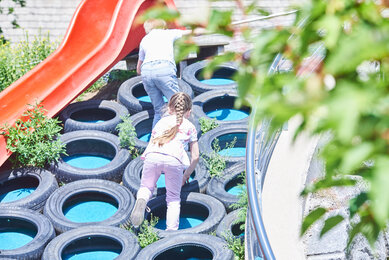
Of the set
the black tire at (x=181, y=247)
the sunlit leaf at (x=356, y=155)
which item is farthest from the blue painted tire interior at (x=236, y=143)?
the sunlit leaf at (x=356, y=155)

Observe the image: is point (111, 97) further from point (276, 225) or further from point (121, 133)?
point (276, 225)

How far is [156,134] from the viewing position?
258 inches

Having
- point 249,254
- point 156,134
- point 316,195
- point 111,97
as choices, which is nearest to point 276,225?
point 249,254

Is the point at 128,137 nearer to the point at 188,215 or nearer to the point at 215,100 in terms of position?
the point at 188,215

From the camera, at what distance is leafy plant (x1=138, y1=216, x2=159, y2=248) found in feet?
21.0

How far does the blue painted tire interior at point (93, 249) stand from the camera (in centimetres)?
655

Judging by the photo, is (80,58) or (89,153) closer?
(89,153)

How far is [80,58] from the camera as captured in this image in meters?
9.25

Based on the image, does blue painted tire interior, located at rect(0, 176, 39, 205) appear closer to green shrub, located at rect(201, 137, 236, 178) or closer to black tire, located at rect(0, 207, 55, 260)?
black tire, located at rect(0, 207, 55, 260)

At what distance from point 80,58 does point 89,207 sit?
2.77 metres

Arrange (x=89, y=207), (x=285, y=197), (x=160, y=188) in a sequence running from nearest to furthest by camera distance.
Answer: (x=285, y=197), (x=160, y=188), (x=89, y=207)

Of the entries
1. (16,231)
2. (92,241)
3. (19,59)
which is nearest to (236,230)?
(92,241)

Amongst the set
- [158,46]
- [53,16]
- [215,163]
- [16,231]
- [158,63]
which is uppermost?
[53,16]

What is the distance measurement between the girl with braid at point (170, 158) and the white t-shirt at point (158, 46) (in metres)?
1.21
